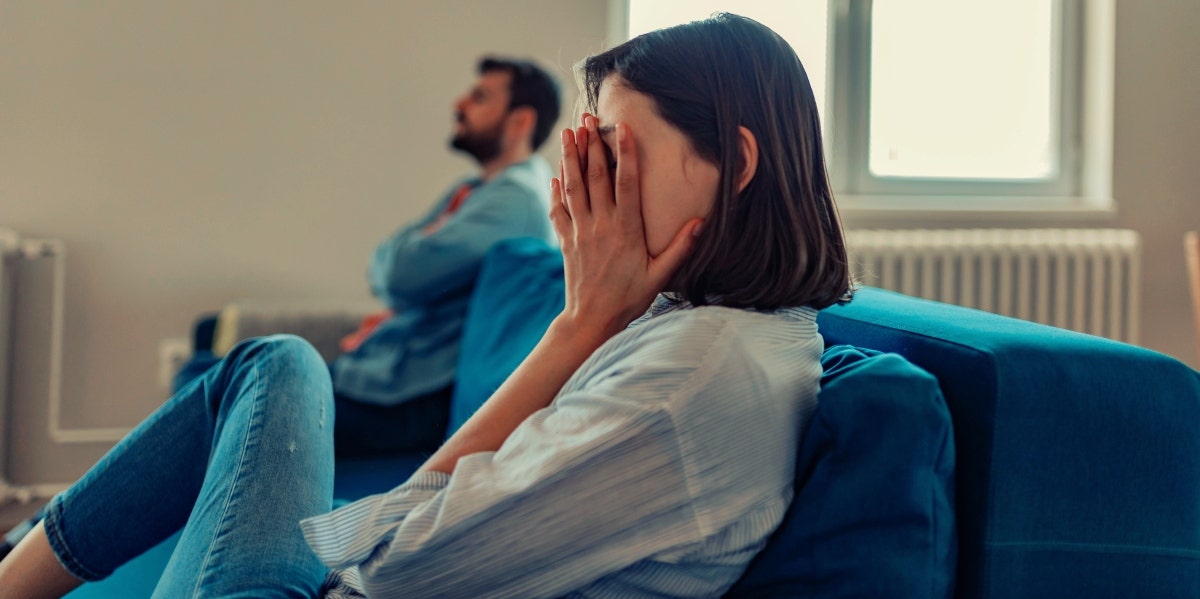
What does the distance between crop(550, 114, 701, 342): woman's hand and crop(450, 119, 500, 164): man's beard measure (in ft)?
5.22

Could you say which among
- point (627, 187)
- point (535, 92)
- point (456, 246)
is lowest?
point (456, 246)

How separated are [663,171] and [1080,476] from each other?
0.40m

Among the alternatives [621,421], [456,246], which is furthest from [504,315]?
[621,421]

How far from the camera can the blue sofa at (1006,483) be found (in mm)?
753

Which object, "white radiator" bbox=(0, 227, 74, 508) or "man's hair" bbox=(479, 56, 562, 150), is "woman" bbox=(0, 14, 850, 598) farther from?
"white radiator" bbox=(0, 227, 74, 508)

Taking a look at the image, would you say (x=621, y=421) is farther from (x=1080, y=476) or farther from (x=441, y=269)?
(x=441, y=269)

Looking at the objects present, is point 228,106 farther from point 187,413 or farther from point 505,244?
point 187,413

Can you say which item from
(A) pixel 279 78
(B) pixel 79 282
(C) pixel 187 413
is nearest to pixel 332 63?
(A) pixel 279 78

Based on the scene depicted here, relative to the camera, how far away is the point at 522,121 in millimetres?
2500

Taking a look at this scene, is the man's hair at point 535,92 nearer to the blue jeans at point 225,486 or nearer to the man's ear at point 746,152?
the blue jeans at point 225,486

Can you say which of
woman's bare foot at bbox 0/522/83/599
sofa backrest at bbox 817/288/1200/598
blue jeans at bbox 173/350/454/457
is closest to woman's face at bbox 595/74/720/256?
sofa backrest at bbox 817/288/1200/598

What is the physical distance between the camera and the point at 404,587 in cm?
74

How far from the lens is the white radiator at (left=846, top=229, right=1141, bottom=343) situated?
3020 millimetres

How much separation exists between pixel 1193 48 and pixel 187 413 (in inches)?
125
